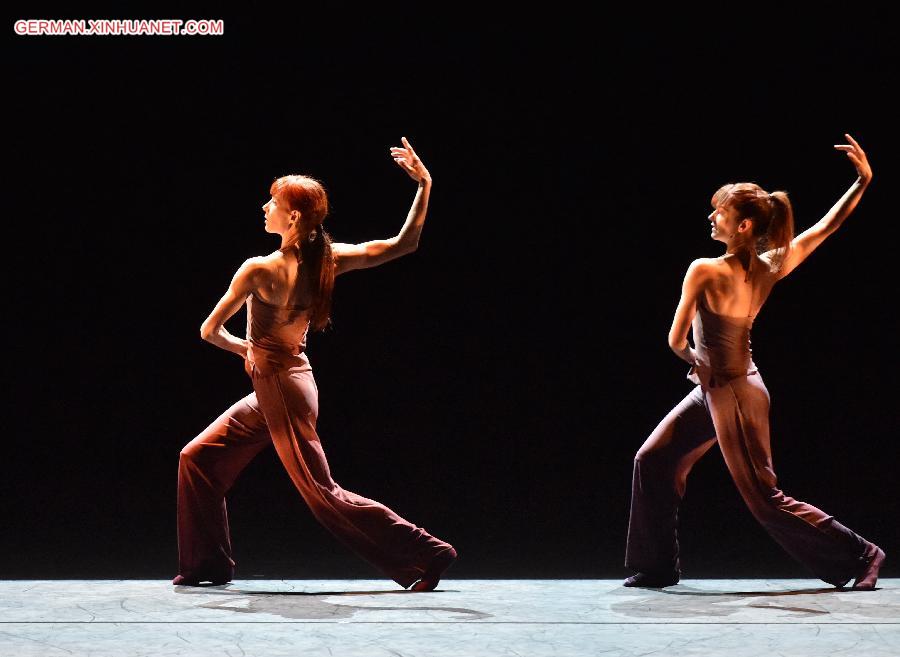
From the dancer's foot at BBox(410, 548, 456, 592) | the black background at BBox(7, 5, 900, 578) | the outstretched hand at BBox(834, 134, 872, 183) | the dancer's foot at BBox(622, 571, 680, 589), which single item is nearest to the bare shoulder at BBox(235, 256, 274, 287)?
the black background at BBox(7, 5, 900, 578)

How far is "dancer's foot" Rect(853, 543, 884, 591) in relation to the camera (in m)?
4.77

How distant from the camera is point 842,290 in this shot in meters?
5.91

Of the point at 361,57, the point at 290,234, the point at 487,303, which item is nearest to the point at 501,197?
the point at 487,303

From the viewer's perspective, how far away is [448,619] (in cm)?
424

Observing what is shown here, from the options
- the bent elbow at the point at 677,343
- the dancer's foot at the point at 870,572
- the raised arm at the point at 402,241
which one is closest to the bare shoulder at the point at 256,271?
the raised arm at the point at 402,241

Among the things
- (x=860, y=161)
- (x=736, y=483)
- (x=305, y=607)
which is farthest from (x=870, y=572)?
(x=305, y=607)

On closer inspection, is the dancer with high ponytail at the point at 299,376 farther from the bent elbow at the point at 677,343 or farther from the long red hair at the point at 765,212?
the long red hair at the point at 765,212

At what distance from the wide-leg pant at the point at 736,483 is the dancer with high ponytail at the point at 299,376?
0.79m

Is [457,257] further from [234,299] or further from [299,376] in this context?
[234,299]

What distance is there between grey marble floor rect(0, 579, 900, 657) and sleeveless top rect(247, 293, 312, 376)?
863mm

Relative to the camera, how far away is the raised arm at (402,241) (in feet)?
15.8

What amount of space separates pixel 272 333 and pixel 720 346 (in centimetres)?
168

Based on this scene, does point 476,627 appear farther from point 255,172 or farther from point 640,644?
point 255,172

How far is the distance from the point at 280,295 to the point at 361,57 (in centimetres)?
151
